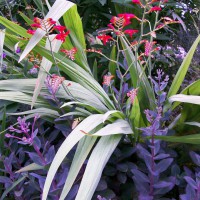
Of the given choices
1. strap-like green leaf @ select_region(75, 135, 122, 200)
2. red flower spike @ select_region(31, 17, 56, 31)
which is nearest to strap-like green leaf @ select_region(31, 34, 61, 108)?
red flower spike @ select_region(31, 17, 56, 31)

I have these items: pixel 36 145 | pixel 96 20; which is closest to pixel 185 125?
pixel 36 145

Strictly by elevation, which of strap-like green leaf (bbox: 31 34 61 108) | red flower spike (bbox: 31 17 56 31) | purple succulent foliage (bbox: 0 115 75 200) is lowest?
purple succulent foliage (bbox: 0 115 75 200)

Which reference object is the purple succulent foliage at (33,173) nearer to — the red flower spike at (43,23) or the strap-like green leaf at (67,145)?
the strap-like green leaf at (67,145)

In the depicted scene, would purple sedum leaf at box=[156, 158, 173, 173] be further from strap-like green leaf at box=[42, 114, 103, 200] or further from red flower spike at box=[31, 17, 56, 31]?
red flower spike at box=[31, 17, 56, 31]

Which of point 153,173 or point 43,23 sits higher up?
point 43,23

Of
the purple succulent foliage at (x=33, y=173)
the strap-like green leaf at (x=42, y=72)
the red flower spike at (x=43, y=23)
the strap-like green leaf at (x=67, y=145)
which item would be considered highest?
the red flower spike at (x=43, y=23)

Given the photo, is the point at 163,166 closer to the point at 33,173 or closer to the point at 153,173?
the point at 153,173

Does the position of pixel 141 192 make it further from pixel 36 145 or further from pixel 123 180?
pixel 36 145

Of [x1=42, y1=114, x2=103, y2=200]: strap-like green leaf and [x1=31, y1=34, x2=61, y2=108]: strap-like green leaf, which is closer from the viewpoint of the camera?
[x1=42, y1=114, x2=103, y2=200]: strap-like green leaf

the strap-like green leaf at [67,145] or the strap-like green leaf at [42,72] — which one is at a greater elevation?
the strap-like green leaf at [42,72]

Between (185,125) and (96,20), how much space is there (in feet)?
3.49

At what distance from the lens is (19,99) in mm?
1037

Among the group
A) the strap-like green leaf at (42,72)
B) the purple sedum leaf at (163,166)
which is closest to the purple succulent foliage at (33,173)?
the strap-like green leaf at (42,72)

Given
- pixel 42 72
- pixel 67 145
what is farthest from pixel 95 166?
pixel 42 72
